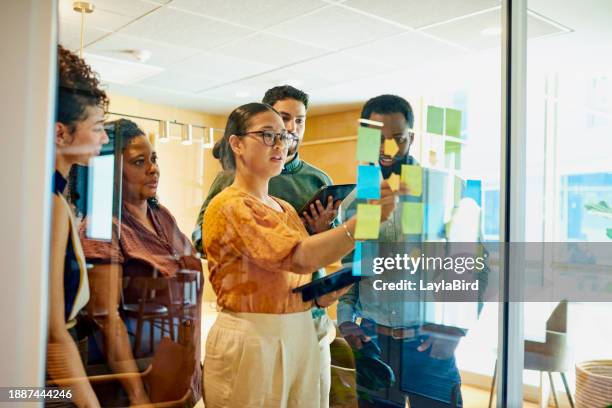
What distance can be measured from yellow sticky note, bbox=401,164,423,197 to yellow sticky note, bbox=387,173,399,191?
0.08 feet

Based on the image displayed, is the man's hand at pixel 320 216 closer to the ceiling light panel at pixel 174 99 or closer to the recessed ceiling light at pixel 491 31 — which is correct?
the ceiling light panel at pixel 174 99

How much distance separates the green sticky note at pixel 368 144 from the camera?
1.63 metres

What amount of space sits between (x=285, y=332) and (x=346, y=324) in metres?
0.21

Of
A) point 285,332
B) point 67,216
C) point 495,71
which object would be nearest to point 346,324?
point 285,332

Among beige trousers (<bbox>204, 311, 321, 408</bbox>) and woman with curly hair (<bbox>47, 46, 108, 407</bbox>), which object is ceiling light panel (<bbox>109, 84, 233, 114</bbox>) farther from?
beige trousers (<bbox>204, 311, 321, 408</bbox>)

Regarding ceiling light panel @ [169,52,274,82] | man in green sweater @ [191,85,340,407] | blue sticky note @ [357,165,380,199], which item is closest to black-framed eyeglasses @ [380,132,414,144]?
blue sticky note @ [357,165,380,199]

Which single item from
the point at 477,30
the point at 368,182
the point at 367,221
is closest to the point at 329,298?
the point at 367,221

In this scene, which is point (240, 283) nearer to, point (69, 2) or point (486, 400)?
point (69, 2)

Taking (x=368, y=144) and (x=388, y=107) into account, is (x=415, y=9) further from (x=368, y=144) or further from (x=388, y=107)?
(x=368, y=144)

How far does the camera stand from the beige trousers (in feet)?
4.94

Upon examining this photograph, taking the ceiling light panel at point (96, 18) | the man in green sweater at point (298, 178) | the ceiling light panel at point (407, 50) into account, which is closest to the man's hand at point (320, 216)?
the man in green sweater at point (298, 178)

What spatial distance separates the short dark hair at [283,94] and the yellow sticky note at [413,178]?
38cm

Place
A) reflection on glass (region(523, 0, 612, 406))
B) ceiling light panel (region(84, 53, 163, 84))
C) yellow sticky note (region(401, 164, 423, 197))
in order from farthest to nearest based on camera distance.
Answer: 1. reflection on glass (region(523, 0, 612, 406))
2. yellow sticky note (region(401, 164, 423, 197))
3. ceiling light panel (region(84, 53, 163, 84))

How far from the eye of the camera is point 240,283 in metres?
1.48
